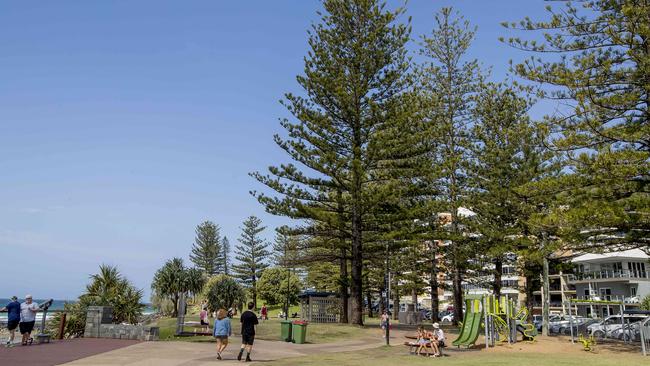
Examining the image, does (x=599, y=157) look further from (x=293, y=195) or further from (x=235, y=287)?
(x=235, y=287)

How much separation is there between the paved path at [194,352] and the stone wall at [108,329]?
872 mm

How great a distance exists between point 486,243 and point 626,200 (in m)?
15.6

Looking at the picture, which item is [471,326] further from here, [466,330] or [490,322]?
[490,322]

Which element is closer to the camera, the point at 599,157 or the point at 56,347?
the point at 56,347

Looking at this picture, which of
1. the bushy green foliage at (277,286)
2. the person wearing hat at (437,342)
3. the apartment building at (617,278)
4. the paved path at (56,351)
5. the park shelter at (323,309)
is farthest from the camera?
the bushy green foliage at (277,286)

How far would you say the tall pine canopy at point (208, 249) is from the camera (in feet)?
300

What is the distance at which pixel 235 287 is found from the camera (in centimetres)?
3838

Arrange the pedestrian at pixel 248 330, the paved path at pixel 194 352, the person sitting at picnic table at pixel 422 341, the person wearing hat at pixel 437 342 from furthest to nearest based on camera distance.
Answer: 1. the person sitting at picnic table at pixel 422 341
2. the person wearing hat at pixel 437 342
3. the pedestrian at pixel 248 330
4. the paved path at pixel 194 352

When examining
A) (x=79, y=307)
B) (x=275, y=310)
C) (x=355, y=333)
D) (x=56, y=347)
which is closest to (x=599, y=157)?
(x=355, y=333)

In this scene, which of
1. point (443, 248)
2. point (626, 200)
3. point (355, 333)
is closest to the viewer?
point (626, 200)

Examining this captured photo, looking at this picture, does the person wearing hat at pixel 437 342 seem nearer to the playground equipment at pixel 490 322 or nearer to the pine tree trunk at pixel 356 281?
the playground equipment at pixel 490 322

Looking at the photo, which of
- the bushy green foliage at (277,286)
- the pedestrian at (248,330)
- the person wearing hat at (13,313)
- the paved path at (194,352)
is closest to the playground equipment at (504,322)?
the paved path at (194,352)

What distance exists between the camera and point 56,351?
14.2m

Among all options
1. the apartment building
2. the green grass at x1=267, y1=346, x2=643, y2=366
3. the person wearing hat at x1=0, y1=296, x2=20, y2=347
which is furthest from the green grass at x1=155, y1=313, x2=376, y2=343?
the apartment building
